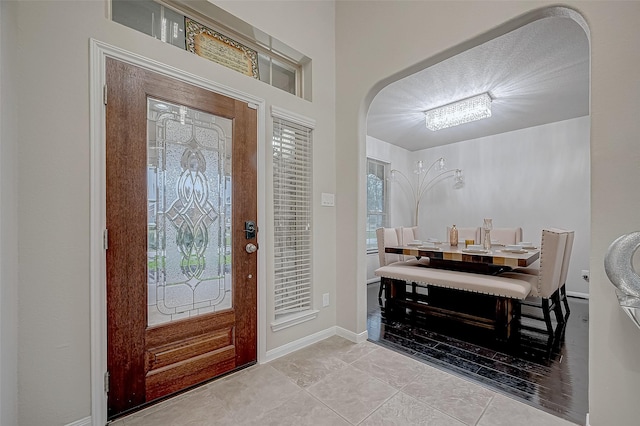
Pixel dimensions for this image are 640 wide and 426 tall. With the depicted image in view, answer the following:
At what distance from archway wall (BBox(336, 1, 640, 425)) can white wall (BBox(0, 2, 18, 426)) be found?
2180mm

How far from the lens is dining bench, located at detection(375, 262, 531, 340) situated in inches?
100

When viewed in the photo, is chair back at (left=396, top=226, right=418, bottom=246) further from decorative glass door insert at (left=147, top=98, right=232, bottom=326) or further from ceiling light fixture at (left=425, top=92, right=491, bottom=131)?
decorative glass door insert at (left=147, top=98, right=232, bottom=326)

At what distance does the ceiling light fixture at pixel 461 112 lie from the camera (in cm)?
340

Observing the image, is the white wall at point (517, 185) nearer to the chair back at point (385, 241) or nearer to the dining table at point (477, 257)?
the chair back at point (385, 241)

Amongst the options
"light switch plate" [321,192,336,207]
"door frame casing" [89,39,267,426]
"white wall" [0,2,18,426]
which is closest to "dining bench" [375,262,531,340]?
"light switch plate" [321,192,336,207]

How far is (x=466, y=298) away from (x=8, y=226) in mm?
4268

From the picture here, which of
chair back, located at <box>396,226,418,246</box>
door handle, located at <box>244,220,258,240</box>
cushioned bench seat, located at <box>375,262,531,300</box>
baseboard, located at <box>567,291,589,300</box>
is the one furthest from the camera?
chair back, located at <box>396,226,418,246</box>

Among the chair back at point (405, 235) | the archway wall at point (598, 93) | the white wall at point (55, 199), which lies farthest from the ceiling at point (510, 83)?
the white wall at point (55, 199)

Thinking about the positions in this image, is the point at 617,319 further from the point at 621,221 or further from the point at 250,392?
the point at 250,392

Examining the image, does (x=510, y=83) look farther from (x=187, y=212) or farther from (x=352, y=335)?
(x=187, y=212)

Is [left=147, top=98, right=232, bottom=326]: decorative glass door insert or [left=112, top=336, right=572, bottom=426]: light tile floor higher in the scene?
[left=147, top=98, right=232, bottom=326]: decorative glass door insert

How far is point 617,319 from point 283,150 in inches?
91.2

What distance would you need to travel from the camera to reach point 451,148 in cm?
555

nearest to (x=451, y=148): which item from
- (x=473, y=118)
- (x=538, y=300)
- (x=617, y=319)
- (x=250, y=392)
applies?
(x=473, y=118)
